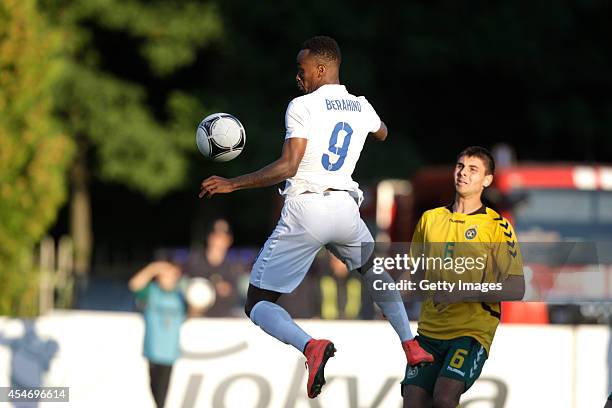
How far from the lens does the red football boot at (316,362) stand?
7.71 metres

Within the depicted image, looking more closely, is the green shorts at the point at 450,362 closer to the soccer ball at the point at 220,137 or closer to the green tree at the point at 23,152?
the soccer ball at the point at 220,137

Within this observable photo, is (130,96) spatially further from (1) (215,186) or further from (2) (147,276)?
(1) (215,186)

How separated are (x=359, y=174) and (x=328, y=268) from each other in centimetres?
1511

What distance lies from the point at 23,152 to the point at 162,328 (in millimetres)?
10573

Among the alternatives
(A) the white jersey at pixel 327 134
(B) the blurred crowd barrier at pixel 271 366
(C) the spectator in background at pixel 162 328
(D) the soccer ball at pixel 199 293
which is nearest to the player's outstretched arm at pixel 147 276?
(C) the spectator in background at pixel 162 328

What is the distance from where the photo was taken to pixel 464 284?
782cm

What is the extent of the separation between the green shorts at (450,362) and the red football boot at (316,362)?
0.57 m

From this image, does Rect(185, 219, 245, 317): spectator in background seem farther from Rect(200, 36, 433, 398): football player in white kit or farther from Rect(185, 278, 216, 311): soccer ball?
Rect(200, 36, 433, 398): football player in white kit

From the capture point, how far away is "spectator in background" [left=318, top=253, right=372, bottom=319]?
61.3 ft

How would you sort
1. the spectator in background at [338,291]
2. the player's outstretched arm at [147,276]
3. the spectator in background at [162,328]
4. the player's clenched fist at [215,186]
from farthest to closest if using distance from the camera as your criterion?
the spectator in background at [338,291]
the player's outstretched arm at [147,276]
the spectator in background at [162,328]
the player's clenched fist at [215,186]

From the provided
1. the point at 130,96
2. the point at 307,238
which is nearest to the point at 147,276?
the point at 307,238

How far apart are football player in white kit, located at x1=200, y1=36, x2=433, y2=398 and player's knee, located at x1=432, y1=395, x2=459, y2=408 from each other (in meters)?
0.24

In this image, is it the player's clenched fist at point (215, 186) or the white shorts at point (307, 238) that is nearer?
the player's clenched fist at point (215, 186)

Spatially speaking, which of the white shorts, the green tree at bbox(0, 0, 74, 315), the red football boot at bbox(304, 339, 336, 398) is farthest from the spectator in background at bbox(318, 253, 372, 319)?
the red football boot at bbox(304, 339, 336, 398)
